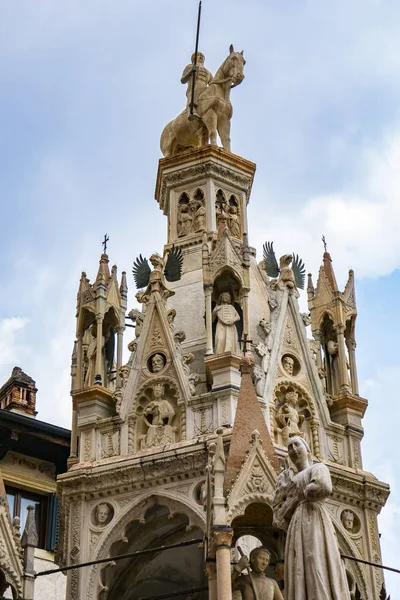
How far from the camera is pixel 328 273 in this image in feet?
89.0

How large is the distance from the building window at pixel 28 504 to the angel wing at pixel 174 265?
5.52m

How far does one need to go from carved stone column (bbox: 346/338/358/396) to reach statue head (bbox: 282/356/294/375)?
1173 mm

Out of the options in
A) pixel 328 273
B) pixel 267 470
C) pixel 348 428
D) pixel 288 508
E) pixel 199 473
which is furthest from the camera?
pixel 328 273

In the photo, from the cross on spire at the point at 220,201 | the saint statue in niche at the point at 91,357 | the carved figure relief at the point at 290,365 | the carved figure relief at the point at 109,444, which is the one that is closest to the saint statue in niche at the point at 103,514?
the carved figure relief at the point at 109,444

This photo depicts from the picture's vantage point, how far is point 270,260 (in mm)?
27719

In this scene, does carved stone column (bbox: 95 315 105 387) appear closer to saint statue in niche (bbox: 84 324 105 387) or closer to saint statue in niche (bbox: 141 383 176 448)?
saint statue in niche (bbox: 84 324 105 387)

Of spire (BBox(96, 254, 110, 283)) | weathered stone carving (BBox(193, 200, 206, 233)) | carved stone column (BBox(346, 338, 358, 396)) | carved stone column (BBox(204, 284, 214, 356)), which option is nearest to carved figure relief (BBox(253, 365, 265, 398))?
carved stone column (BBox(204, 284, 214, 356))

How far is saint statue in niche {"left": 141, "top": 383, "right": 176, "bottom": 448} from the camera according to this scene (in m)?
24.5

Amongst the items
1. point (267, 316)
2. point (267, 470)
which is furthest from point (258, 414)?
point (267, 316)

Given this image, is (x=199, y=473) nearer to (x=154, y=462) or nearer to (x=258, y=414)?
(x=154, y=462)

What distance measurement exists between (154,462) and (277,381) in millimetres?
2553

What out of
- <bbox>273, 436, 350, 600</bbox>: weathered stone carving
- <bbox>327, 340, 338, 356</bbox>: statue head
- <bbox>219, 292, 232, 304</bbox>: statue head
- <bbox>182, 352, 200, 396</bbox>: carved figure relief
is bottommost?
<bbox>273, 436, 350, 600</bbox>: weathered stone carving

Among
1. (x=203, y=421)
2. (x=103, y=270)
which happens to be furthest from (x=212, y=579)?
(x=103, y=270)

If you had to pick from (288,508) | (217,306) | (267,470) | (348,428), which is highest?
(217,306)
